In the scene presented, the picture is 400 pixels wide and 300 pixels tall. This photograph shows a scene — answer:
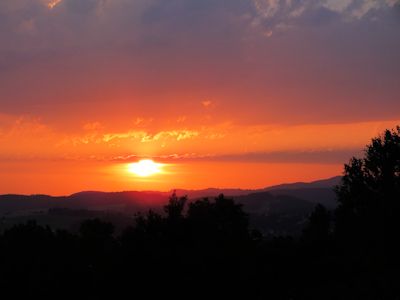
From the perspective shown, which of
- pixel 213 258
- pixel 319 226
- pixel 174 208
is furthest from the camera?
pixel 319 226

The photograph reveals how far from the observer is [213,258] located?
5209cm

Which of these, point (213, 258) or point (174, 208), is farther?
point (174, 208)

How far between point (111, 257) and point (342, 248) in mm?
41392

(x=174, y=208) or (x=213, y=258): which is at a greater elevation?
(x=174, y=208)

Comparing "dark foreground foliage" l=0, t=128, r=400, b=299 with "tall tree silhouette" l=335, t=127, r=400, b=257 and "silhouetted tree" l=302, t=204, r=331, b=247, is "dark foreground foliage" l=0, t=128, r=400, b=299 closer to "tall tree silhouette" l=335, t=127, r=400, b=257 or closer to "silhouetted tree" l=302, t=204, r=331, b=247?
"tall tree silhouette" l=335, t=127, r=400, b=257

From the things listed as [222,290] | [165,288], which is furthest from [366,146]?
[165,288]

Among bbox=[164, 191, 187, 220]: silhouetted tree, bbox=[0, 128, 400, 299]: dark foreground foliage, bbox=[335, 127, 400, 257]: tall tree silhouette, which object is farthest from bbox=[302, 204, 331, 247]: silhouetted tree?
bbox=[164, 191, 187, 220]: silhouetted tree

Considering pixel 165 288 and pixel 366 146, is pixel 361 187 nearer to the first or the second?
pixel 366 146

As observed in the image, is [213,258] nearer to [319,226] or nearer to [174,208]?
[174,208]

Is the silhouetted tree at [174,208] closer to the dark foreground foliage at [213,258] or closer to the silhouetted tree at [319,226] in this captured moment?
the dark foreground foliage at [213,258]

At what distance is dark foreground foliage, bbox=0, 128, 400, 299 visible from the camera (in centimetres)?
4959

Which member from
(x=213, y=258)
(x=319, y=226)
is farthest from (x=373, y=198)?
(x=319, y=226)

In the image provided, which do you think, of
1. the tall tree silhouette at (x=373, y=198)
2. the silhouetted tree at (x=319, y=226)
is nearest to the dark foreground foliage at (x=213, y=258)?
the tall tree silhouette at (x=373, y=198)

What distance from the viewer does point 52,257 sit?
61375 mm
